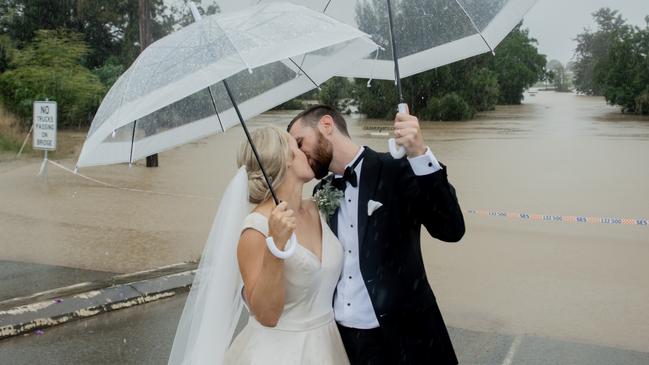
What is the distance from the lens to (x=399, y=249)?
2662 mm

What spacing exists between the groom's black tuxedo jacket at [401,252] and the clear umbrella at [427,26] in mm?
831

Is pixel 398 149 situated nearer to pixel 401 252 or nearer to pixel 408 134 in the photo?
pixel 408 134

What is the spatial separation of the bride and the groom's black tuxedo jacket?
0.52 feet

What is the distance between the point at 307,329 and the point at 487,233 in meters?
7.56

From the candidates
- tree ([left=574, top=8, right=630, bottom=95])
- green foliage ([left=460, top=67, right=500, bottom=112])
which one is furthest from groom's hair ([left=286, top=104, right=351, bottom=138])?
tree ([left=574, top=8, right=630, bottom=95])

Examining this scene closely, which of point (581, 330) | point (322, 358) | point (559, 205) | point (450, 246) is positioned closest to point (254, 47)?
point (322, 358)

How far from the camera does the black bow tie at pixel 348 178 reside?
2.72 meters

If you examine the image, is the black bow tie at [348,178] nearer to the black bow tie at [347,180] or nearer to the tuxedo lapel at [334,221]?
the black bow tie at [347,180]

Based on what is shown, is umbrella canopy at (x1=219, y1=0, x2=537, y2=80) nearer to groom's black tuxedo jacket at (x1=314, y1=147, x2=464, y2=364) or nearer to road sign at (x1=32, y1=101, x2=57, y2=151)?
groom's black tuxedo jacket at (x1=314, y1=147, x2=464, y2=364)

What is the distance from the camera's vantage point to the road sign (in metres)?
14.6

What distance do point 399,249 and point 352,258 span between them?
181mm

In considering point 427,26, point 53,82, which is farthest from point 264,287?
point 53,82

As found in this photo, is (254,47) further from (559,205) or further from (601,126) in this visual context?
(601,126)

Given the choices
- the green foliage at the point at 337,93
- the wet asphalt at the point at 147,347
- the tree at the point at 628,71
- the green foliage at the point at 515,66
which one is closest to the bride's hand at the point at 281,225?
the wet asphalt at the point at 147,347
